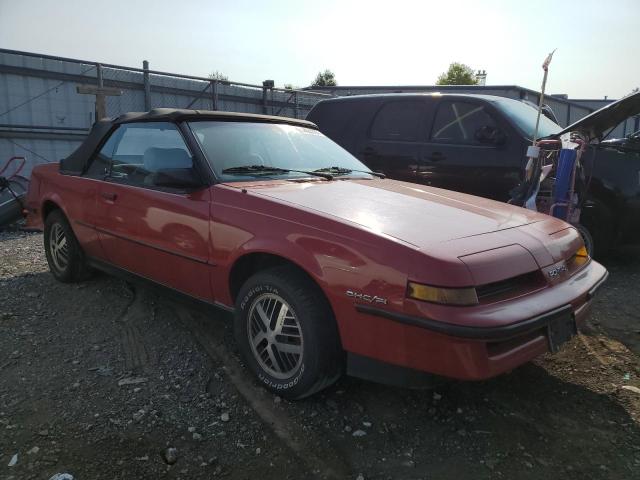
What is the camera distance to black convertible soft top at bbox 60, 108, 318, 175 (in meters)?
3.48

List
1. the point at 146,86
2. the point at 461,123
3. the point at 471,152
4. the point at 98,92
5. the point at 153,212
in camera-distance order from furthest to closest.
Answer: the point at 146,86 → the point at 98,92 → the point at 461,123 → the point at 471,152 → the point at 153,212

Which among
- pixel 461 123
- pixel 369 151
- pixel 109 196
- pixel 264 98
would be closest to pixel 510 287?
pixel 109 196

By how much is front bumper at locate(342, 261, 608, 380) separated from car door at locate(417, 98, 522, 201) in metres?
3.18

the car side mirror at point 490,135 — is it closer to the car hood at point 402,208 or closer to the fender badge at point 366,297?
the car hood at point 402,208

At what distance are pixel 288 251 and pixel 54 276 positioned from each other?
3.23m

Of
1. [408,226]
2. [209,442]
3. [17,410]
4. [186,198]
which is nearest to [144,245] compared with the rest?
[186,198]

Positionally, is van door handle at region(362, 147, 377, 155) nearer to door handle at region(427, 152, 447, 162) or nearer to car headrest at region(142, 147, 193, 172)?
door handle at region(427, 152, 447, 162)

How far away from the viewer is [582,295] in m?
2.63

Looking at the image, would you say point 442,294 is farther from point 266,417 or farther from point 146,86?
point 146,86

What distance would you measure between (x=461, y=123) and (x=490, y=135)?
43 centimetres

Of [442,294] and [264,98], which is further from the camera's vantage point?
[264,98]

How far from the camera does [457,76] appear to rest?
50781 millimetres

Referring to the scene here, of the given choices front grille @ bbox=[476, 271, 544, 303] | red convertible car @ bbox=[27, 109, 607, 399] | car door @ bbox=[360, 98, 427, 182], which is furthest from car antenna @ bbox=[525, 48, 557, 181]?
front grille @ bbox=[476, 271, 544, 303]

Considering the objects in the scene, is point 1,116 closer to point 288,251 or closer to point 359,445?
point 288,251
